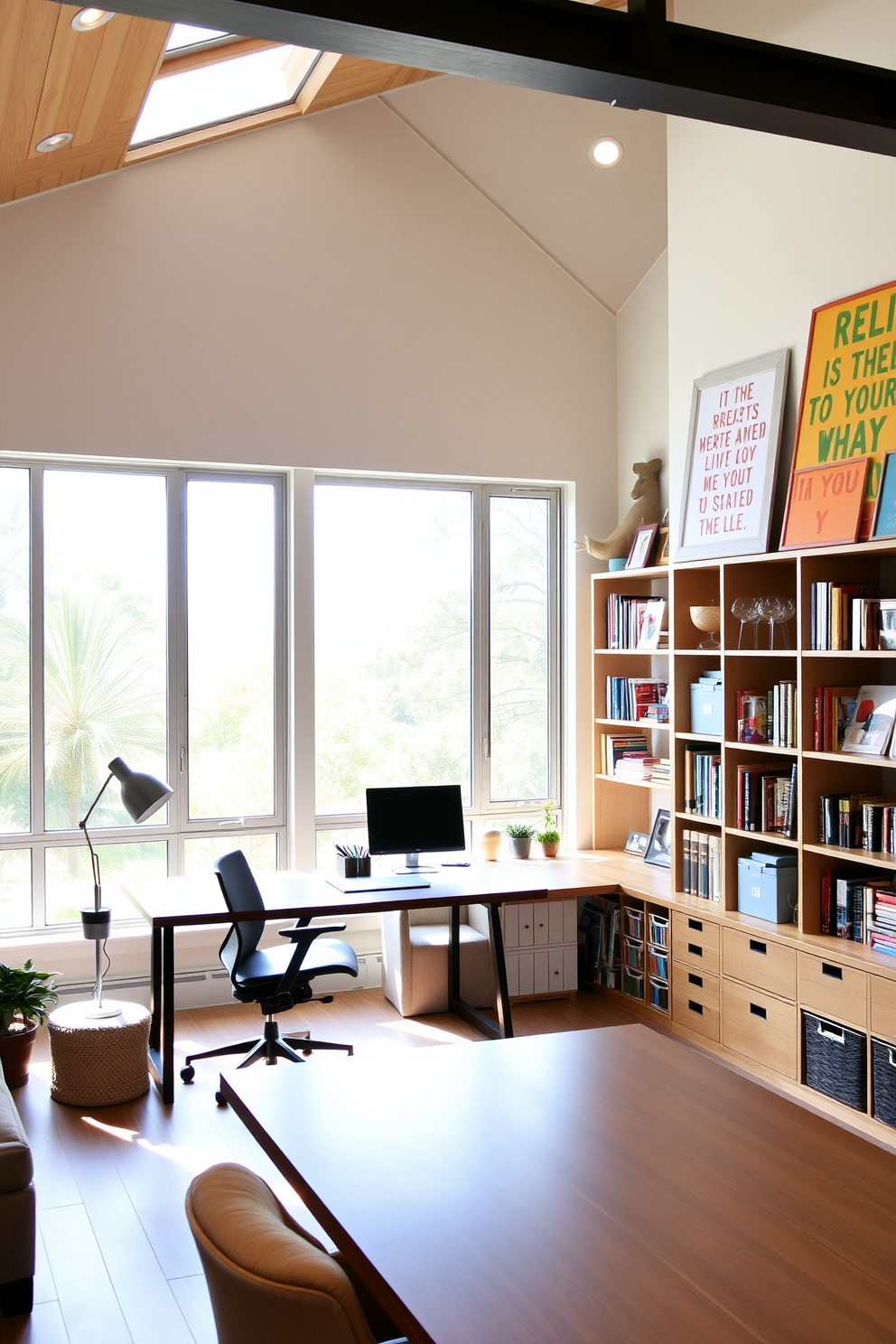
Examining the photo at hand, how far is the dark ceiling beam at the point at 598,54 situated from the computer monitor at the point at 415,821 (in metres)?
3.40

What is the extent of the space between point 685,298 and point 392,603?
210 centimetres

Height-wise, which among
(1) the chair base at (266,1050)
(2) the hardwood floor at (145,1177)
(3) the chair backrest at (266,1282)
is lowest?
(2) the hardwood floor at (145,1177)

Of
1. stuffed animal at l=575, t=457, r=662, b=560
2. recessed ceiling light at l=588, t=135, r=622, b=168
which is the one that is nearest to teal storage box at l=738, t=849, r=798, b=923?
stuffed animal at l=575, t=457, r=662, b=560

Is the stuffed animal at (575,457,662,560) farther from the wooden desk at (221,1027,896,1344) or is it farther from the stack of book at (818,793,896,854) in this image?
the wooden desk at (221,1027,896,1344)

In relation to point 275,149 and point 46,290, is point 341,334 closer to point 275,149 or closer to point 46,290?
point 275,149

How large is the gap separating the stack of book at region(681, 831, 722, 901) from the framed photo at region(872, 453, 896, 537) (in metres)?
1.59

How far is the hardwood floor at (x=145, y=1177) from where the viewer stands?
2922mm

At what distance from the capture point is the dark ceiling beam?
1.96 metres

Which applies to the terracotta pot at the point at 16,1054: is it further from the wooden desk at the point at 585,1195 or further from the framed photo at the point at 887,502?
the framed photo at the point at 887,502

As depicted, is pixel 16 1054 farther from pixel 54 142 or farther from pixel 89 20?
pixel 89 20

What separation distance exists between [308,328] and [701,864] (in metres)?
3.18

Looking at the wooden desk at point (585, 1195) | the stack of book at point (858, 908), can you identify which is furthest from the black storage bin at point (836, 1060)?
the wooden desk at point (585, 1195)

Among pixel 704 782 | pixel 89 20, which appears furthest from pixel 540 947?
pixel 89 20

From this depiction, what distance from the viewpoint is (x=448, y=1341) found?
1.50 metres
